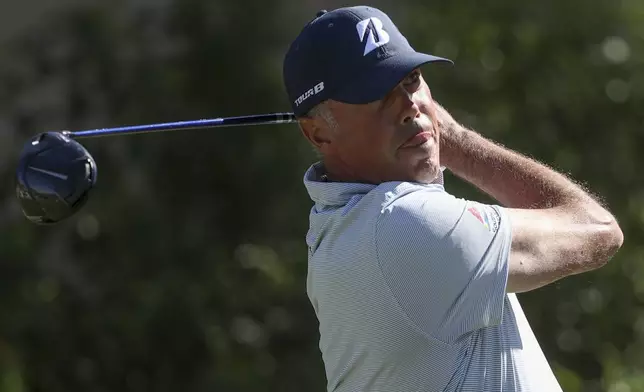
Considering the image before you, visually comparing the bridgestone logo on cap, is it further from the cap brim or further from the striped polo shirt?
the striped polo shirt

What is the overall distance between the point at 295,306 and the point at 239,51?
1.41m

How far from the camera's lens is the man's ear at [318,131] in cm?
279

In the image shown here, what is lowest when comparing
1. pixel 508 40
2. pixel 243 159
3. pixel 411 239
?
pixel 243 159

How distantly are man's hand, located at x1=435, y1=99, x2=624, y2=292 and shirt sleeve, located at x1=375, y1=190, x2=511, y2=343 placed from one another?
0.24ft

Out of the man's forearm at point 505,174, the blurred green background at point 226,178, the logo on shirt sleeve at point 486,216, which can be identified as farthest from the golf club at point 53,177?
the blurred green background at point 226,178

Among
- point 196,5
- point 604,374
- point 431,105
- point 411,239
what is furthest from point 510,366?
point 196,5

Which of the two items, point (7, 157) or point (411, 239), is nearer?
point (411, 239)

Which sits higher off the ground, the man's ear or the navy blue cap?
the navy blue cap

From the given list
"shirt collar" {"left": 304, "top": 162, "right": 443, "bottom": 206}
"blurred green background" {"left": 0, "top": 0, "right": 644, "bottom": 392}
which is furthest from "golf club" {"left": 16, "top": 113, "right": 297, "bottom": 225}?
"blurred green background" {"left": 0, "top": 0, "right": 644, "bottom": 392}

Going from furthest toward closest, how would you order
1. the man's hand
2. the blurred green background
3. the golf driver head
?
1. the blurred green background
2. the golf driver head
3. the man's hand

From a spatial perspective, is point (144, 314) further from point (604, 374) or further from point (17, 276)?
point (604, 374)

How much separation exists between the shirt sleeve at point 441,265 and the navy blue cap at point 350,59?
32 cm

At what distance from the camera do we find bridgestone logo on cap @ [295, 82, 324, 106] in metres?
2.70

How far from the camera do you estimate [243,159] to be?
6.20m
